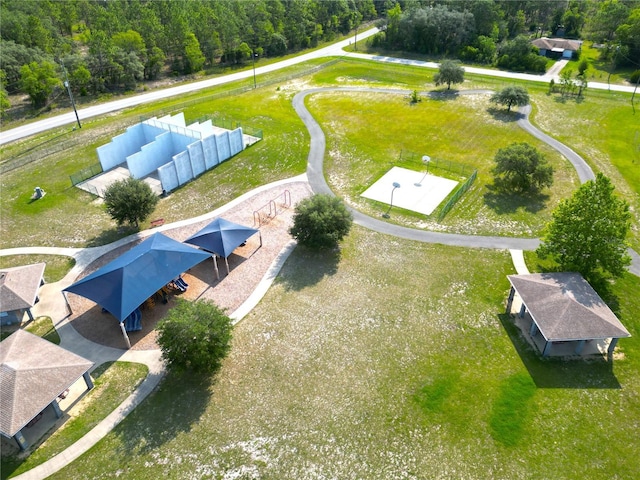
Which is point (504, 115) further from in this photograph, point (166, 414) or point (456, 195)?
point (166, 414)

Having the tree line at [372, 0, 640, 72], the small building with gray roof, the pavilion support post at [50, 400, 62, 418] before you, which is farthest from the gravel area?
the small building with gray roof

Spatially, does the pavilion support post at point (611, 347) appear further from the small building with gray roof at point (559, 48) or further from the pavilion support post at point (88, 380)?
the small building with gray roof at point (559, 48)

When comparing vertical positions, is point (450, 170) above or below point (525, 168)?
below

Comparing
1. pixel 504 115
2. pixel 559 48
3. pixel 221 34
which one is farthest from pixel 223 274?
pixel 559 48

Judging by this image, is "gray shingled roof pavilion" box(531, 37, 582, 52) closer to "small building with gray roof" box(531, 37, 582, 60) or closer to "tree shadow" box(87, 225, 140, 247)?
"small building with gray roof" box(531, 37, 582, 60)

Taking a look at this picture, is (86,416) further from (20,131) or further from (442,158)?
(20,131)
